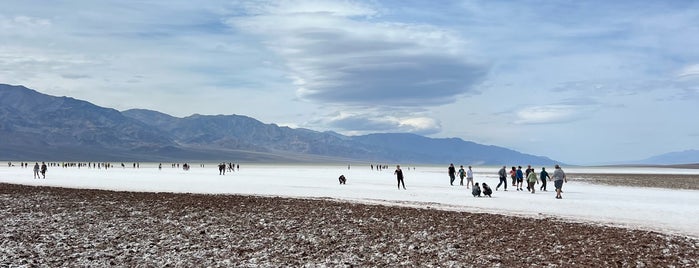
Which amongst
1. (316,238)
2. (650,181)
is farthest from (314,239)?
(650,181)

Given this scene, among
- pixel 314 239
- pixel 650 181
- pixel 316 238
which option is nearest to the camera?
pixel 314 239

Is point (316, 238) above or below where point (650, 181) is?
below

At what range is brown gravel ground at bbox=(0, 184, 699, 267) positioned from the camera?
16.2m

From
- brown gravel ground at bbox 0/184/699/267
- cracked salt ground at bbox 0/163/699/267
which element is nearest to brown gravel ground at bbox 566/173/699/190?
Answer: cracked salt ground at bbox 0/163/699/267

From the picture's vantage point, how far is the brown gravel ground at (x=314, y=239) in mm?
16188

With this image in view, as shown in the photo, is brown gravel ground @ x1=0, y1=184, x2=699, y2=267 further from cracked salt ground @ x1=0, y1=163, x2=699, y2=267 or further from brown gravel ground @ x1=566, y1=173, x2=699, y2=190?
brown gravel ground @ x1=566, y1=173, x2=699, y2=190

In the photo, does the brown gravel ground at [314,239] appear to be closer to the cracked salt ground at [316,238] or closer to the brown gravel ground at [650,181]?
the cracked salt ground at [316,238]

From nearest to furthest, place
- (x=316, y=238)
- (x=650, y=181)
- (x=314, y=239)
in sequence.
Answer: (x=314, y=239)
(x=316, y=238)
(x=650, y=181)

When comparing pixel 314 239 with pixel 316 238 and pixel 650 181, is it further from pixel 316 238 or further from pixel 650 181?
pixel 650 181

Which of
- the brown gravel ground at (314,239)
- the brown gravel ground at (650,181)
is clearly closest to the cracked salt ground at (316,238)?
the brown gravel ground at (314,239)

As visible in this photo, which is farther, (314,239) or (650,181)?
(650,181)

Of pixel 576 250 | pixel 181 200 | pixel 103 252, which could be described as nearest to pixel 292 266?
pixel 103 252

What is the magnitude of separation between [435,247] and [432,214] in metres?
7.08

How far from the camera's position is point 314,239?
19.1 m
